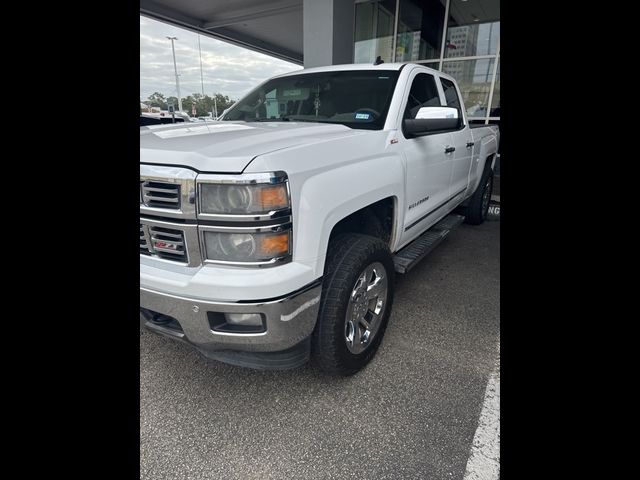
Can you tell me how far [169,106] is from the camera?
6.20m

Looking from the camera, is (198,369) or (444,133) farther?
(444,133)

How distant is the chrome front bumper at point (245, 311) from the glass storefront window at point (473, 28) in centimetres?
1000

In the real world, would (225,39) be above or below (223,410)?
above

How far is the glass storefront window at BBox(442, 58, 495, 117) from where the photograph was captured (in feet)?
31.6

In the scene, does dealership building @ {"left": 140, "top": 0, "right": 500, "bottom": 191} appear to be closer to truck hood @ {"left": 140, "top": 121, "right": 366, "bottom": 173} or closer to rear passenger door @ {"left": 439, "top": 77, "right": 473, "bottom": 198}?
rear passenger door @ {"left": 439, "top": 77, "right": 473, "bottom": 198}

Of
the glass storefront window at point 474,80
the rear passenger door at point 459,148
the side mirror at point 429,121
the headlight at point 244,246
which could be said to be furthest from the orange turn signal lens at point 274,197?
the glass storefront window at point 474,80

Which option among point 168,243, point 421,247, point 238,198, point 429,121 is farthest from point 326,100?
point 168,243

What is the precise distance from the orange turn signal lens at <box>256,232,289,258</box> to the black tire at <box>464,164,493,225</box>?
4490mm

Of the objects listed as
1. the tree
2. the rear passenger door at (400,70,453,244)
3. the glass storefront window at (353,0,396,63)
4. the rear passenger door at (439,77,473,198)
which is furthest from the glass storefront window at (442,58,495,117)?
the rear passenger door at (400,70,453,244)

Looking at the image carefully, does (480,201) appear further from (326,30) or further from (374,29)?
(374,29)

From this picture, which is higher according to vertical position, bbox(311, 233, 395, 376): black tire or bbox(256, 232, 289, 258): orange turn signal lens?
bbox(256, 232, 289, 258): orange turn signal lens

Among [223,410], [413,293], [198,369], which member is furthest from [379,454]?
[413,293]

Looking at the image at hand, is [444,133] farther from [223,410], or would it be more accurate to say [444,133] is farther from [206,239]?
[223,410]

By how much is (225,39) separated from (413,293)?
15.7 meters
